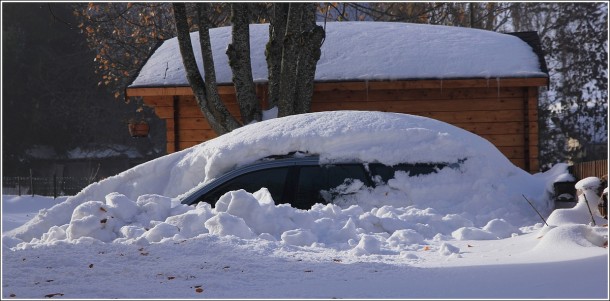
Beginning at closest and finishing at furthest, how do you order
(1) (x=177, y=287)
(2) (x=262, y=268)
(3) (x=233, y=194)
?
(1) (x=177, y=287), (2) (x=262, y=268), (3) (x=233, y=194)

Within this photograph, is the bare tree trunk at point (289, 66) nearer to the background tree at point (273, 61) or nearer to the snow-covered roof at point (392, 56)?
the background tree at point (273, 61)

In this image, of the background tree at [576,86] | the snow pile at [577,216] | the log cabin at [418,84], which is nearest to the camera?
the snow pile at [577,216]

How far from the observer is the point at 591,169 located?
7.90m

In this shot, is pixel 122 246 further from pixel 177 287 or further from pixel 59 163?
pixel 59 163

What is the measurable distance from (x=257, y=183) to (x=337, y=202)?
77 cm

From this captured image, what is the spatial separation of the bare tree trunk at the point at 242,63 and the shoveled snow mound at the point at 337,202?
12.9ft

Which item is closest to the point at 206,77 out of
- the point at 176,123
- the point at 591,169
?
the point at 176,123

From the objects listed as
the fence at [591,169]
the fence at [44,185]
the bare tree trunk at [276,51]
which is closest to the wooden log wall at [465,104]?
the bare tree trunk at [276,51]

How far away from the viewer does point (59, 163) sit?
34.3 metres

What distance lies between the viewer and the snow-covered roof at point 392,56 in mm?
12305

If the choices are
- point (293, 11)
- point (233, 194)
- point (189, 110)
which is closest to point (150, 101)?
point (189, 110)

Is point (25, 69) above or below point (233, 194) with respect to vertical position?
above

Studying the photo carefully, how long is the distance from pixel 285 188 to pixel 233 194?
4.85 feet

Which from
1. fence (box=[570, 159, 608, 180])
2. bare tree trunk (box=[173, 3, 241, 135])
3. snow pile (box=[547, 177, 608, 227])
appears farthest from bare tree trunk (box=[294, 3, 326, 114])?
snow pile (box=[547, 177, 608, 227])
